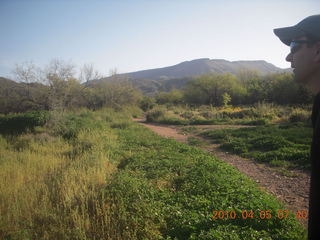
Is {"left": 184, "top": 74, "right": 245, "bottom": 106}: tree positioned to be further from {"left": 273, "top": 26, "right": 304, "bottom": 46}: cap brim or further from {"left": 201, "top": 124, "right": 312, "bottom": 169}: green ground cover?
{"left": 273, "top": 26, "right": 304, "bottom": 46}: cap brim

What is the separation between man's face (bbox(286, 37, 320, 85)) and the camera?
1.31 metres

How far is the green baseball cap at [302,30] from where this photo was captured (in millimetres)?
1265

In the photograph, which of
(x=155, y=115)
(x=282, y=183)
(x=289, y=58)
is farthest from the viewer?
(x=155, y=115)

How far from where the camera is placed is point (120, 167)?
5914 millimetres

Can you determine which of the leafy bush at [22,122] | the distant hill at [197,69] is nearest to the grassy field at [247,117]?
the leafy bush at [22,122]

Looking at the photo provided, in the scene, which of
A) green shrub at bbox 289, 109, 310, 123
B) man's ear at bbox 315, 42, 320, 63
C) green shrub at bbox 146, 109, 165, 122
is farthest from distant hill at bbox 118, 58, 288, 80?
man's ear at bbox 315, 42, 320, 63

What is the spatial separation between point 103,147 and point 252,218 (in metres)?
5.91

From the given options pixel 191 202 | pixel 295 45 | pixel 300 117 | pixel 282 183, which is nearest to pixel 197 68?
pixel 300 117

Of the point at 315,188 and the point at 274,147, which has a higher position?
the point at 315,188

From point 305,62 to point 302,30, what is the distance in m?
0.22

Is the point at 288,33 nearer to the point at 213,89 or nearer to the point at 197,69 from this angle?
the point at 213,89

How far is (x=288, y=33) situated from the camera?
145cm

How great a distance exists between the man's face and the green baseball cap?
0.05m

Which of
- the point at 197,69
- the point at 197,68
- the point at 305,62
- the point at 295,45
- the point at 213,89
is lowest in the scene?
the point at 305,62
